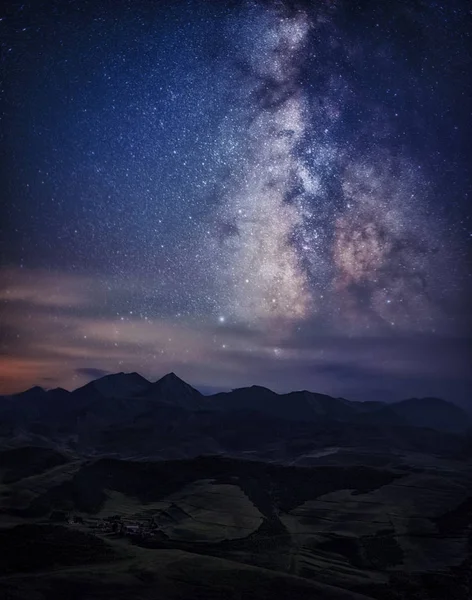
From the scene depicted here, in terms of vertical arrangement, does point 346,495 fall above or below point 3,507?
above

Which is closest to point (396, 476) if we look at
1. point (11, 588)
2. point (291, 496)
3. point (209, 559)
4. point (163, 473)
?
point (291, 496)

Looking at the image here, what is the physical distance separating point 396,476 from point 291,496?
2496 centimetres

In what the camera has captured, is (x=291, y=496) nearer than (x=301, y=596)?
No

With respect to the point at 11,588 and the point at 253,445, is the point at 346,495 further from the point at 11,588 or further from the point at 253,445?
the point at 253,445

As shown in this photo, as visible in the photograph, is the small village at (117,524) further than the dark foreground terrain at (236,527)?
Yes

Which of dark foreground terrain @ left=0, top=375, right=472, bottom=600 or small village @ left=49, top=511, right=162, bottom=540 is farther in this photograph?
small village @ left=49, top=511, right=162, bottom=540

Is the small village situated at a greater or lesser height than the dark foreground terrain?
lesser

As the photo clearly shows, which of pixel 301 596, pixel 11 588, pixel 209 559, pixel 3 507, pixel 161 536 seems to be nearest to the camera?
pixel 11 588

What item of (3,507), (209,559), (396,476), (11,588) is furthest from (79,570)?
(396,476)

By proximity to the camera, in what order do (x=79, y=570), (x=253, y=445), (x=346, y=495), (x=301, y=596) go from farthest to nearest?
(x=253, y=445)
(x=346, y=495)
(x=79, y=570)
(x=301, y=596)

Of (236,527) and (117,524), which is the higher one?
(236,527)

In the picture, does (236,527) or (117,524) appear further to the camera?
(236,527)

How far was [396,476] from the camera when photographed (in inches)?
3930

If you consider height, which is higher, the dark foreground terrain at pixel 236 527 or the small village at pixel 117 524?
the dark foreground terrain at pixel 236 527
